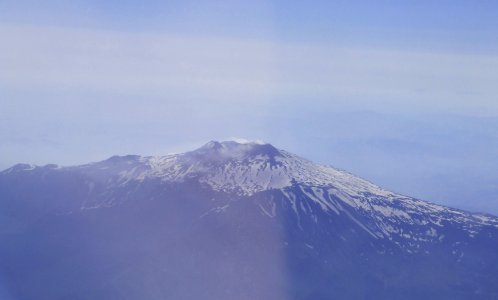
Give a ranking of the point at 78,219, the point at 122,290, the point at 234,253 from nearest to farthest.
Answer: the point at 122,290
the point at 234,253
the point at 78,219

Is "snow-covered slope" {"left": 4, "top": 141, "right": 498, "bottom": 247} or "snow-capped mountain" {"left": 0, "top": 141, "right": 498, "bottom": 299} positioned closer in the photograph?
"snow-capped mountain" {"left": 0, "top": 141, "right": 498, "bottom": 299}

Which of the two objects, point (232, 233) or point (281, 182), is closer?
point (232, 233)

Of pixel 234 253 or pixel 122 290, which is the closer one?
pixel 122 290

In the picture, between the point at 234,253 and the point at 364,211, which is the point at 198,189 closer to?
the point at 234,253

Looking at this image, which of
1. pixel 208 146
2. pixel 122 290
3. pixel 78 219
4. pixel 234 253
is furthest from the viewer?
pixel 208 146

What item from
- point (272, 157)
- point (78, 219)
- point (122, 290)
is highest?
point (272, 157)

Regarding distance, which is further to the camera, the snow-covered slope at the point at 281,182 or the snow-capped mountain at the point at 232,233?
the snow-covered slope at the point at 281,182

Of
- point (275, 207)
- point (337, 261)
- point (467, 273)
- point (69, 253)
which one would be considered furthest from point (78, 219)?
point (467, 273)

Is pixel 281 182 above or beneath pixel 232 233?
above
